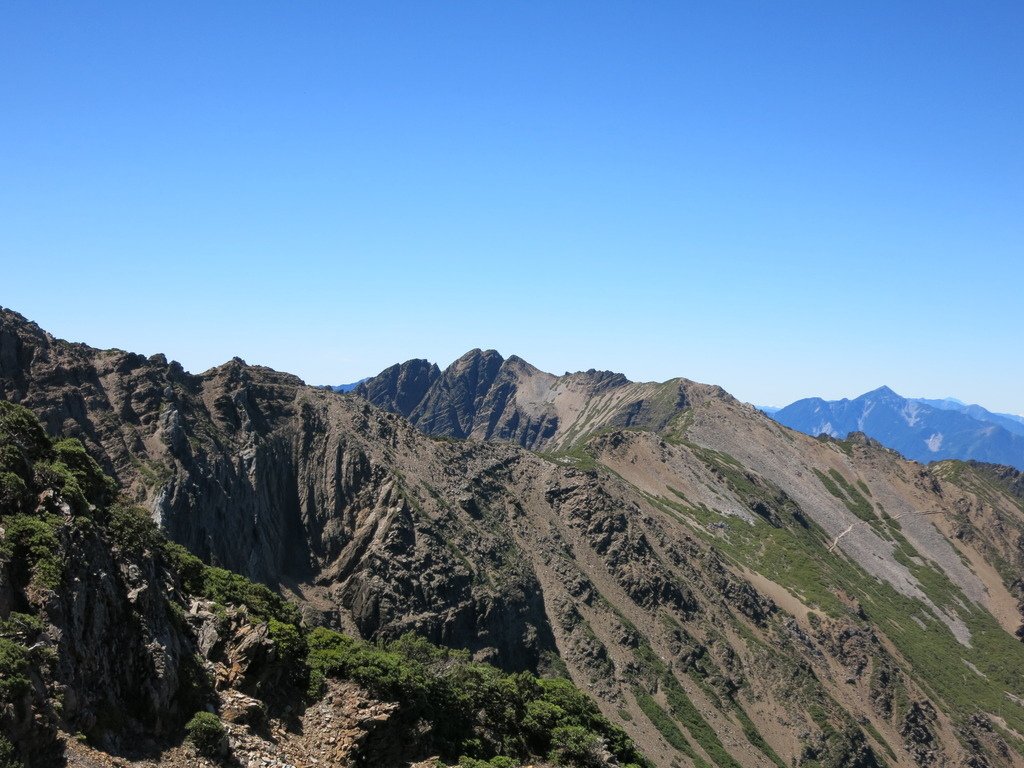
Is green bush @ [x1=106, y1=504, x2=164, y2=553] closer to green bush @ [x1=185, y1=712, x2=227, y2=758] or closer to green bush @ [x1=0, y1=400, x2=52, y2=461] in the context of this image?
green bush @ [x1=0, y1=400, x2=52, y2=461]

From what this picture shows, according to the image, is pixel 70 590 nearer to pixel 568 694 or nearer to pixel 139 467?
pixel 568 694

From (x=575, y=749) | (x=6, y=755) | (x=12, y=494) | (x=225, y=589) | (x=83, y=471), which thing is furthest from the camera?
(x=225, y=589)

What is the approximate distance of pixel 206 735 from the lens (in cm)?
3397

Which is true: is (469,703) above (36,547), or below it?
below

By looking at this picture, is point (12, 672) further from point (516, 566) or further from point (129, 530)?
point (516, 566)

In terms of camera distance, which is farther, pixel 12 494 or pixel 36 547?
pixel 12 494

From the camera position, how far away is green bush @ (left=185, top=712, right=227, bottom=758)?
33.9m

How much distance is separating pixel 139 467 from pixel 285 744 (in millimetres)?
72843

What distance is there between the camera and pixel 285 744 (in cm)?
3856

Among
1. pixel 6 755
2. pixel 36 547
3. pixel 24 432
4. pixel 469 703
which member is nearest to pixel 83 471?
pixel 24 432

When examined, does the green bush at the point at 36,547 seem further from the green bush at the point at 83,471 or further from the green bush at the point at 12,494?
the green bush at the point at 83,471

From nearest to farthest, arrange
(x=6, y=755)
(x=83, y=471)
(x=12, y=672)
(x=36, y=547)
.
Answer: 1. (x=6, y=755)
2. (x=12, y=672)
3. (x=36, y=547)
4. (x=83, y=471)

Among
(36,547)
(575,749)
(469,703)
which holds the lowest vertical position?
(575,749)

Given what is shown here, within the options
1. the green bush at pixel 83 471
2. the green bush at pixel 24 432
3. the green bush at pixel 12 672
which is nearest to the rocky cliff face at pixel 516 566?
the green bush at pixel 83 471
